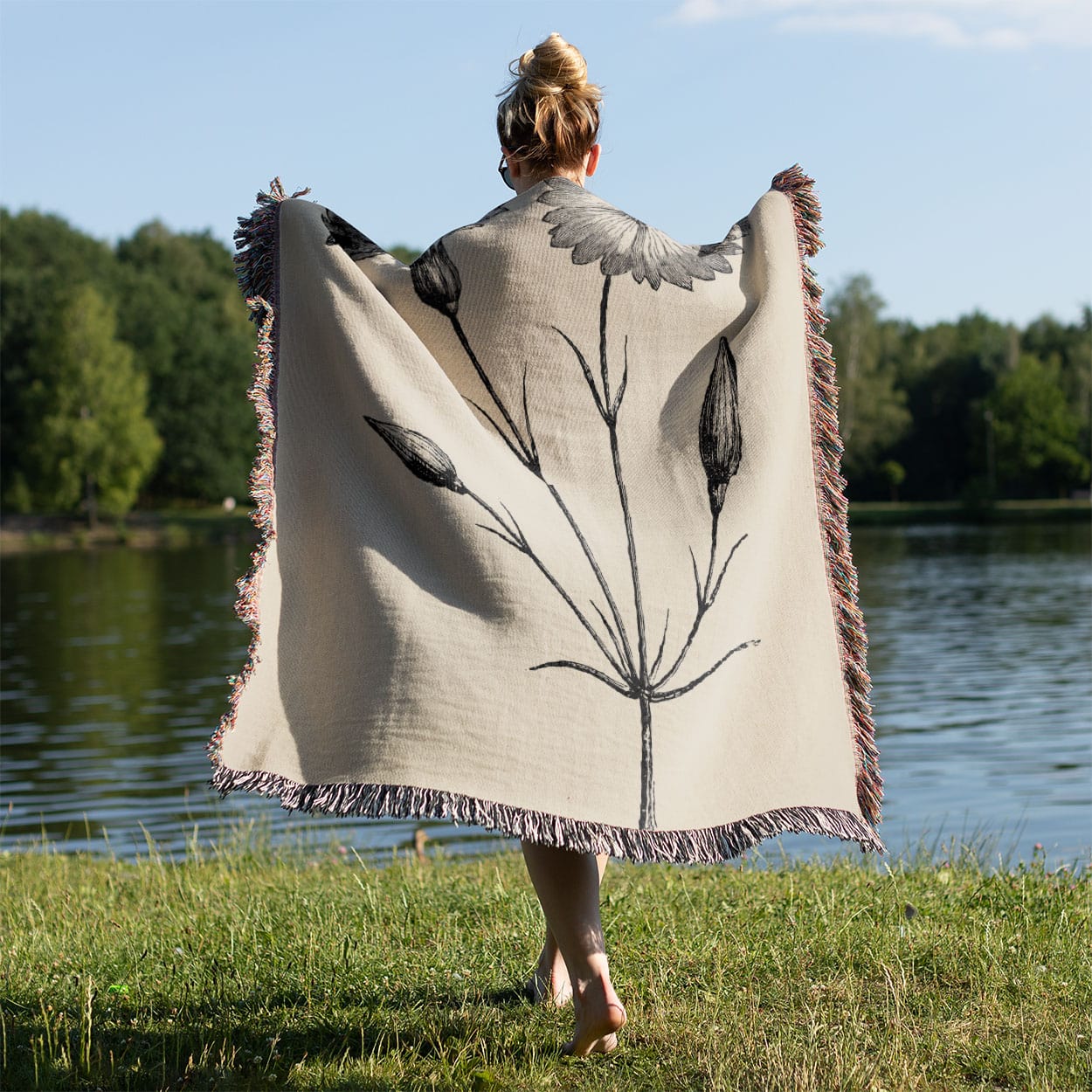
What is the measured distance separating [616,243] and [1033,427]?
66.4m

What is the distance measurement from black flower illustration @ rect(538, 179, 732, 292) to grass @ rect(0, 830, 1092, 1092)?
5.22 feet

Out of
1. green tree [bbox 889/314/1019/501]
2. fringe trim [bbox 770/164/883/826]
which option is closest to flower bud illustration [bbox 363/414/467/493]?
fringe trim [bbox 770/164/883/826]

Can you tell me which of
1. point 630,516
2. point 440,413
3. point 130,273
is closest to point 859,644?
point 630,516

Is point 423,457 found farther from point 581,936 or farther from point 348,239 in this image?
point 581,936

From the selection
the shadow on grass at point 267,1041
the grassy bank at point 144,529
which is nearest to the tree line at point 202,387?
the grassy bank at point 144,529

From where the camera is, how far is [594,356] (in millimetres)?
2967

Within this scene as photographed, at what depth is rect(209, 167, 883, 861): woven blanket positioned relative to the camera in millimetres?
2695

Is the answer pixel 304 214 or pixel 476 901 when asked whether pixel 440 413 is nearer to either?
pixel 304 214

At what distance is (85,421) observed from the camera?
157 feet

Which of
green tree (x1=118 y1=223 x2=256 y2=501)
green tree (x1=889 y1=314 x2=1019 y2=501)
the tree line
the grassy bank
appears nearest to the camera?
the grassy bank

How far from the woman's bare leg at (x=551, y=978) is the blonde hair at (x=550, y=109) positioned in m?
1.57

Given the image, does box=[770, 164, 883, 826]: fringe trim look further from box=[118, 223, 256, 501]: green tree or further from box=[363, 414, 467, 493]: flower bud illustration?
box=[118, 223, 256, 501]: green tree

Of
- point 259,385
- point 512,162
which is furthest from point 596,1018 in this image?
point 512,162

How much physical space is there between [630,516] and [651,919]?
4.49 ft
